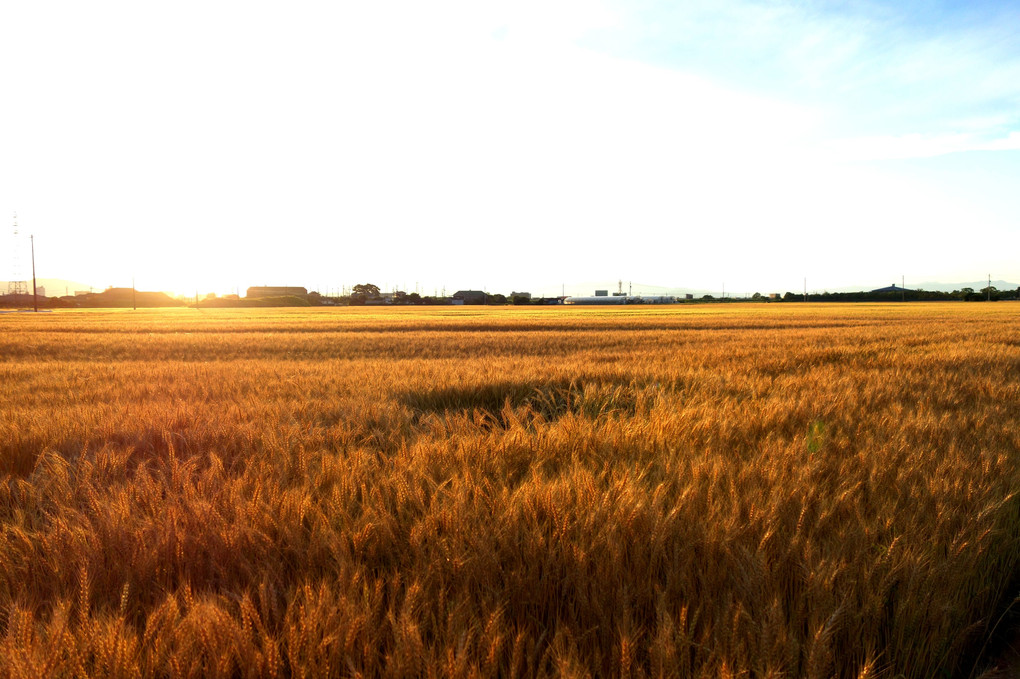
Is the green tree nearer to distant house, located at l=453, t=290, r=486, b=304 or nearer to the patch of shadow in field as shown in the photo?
distant house, located at l=453, t=290, r=486, b=304

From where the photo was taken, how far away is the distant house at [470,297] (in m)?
118

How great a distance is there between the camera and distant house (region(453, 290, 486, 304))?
118 meters

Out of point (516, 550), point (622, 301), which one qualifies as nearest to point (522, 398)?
point (516, 550)

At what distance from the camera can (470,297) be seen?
119m

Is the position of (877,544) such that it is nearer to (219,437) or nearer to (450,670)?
(450,670)

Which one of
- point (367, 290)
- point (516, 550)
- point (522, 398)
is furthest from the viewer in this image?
point (367, 290)

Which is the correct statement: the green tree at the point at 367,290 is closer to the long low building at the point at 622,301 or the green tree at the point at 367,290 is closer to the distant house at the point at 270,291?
the distant house at the point at 270,291

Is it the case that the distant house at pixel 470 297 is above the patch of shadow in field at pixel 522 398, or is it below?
above

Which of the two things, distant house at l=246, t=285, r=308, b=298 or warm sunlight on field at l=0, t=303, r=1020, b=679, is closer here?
warm sunlight on field at l=0, t=303, r=1020, b=679

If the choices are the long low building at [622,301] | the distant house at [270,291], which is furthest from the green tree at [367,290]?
the long low building at [622,301]

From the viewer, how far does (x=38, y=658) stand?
1104mm

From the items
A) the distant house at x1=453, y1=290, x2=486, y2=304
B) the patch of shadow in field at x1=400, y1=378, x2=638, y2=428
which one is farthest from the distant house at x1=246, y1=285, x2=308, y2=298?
the patch of shadow in field at x1=400, y1=378, x2=638, y2=428

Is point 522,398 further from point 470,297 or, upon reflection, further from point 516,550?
point 470,297

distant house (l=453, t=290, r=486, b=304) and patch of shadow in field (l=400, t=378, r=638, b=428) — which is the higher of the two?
Result: distant house (l=453, t=290, r=486, b=304)
